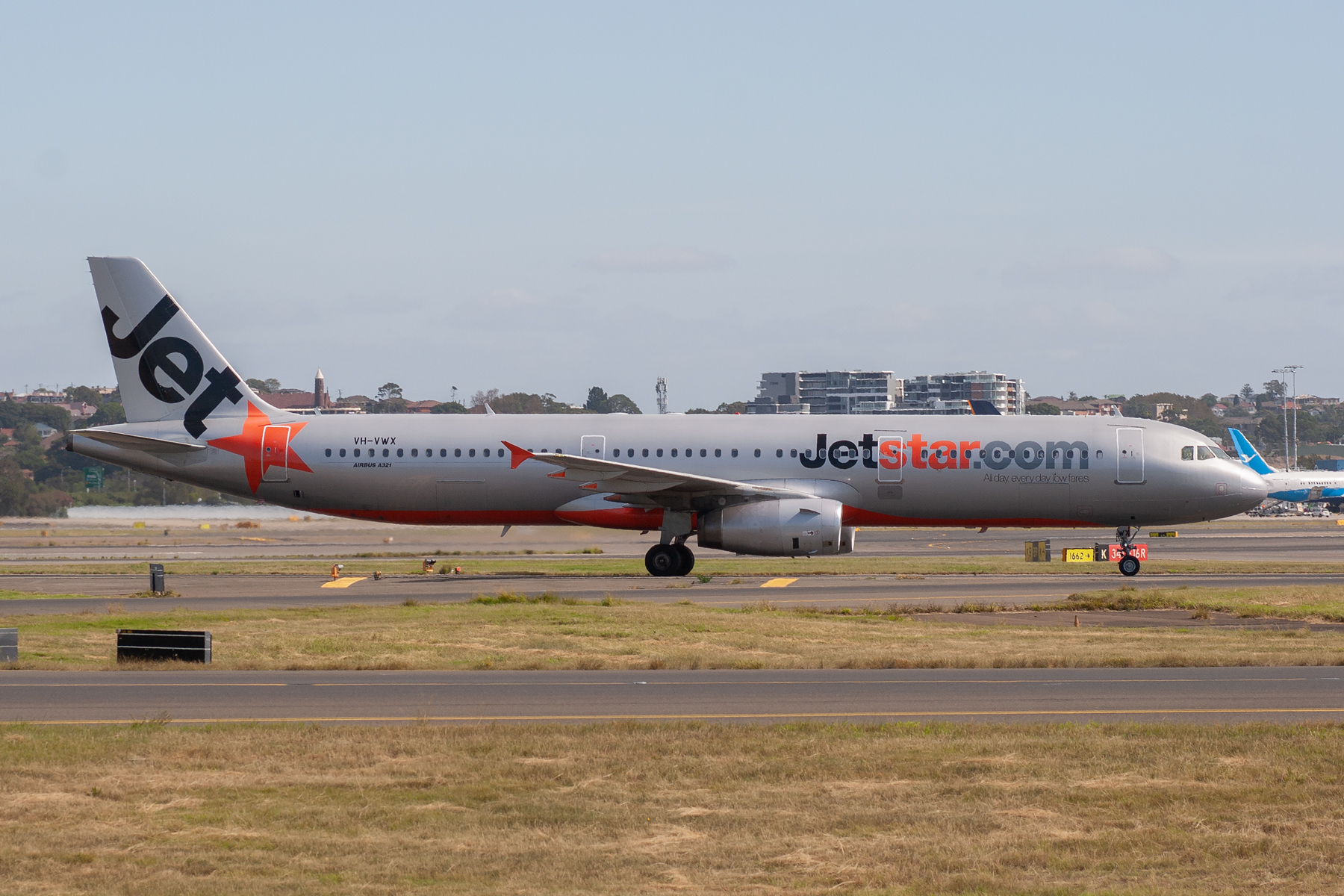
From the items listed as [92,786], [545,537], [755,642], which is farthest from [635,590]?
[92,786]

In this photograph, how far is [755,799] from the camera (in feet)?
36.0

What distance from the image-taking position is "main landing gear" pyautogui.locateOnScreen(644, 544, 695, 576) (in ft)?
120

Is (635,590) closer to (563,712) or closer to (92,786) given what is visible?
(563,712)

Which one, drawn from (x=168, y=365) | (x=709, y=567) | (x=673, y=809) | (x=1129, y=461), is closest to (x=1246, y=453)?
(x=1129, y=461)

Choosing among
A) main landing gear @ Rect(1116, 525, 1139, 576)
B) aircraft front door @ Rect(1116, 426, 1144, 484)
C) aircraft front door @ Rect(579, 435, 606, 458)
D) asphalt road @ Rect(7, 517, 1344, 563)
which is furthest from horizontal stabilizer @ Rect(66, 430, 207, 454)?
main landing gear @ Rect(1116, 525, 1139, 576)

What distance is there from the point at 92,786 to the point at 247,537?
61.1m

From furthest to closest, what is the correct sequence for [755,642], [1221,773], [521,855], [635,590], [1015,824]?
1. [635,590]
2. [755,642]
3. [1221,773]
4. [1015,824]
5. [521,855]

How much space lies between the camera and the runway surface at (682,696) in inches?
599

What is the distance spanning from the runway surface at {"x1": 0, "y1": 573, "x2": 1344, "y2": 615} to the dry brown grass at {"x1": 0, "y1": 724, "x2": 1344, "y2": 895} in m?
16.0

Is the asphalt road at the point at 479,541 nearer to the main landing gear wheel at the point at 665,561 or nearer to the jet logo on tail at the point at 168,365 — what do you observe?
the main landing gear wheel at the point at 665,561

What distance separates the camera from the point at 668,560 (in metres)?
36.7

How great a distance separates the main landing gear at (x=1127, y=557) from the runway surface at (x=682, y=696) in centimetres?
1865

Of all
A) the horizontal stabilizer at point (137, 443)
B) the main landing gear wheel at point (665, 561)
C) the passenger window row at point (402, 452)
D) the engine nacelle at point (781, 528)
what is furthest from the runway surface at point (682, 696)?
the horizontal stabilizer at point (137, 443)

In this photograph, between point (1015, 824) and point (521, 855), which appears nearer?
point (521, 855)
